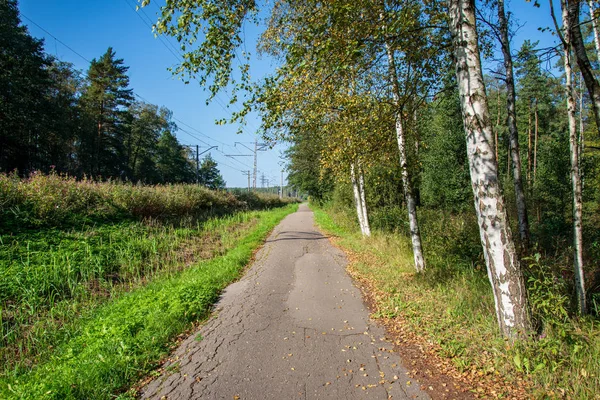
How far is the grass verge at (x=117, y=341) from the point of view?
3.19 m

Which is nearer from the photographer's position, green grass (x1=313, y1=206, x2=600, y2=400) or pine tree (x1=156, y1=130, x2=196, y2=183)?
green grass (x1=313, y1=206, x2=600, y2=400)

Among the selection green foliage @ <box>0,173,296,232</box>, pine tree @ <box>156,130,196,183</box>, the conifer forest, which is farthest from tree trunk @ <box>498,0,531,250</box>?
pine tree @ <box>156,130,196,183</box>

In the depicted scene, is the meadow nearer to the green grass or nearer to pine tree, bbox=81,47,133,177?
the green grass

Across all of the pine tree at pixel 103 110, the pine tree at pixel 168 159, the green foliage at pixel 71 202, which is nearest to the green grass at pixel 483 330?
the green foliage at pixel 71 202

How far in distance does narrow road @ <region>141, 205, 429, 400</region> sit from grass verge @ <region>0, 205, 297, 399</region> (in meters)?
0.35

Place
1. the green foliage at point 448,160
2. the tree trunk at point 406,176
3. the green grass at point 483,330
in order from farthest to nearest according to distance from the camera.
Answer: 1. the green foliage at point 448,160
2. the tree trunk at point 406,176
3. the green grass at point 483,330

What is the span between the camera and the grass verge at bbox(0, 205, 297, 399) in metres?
3.19

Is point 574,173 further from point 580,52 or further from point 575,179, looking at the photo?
point 580,52

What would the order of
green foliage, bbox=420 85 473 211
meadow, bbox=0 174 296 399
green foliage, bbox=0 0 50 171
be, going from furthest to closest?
1. green foliage, bbox=420 85 473 211
2. green foliage, bbox=0 0 50 171
3. meadow, bbox=0 174 296 399

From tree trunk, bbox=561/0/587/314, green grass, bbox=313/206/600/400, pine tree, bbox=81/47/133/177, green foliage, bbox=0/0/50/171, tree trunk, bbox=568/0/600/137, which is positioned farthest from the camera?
pine tree, bbox=81/47/133/177

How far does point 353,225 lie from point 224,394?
1433 cm

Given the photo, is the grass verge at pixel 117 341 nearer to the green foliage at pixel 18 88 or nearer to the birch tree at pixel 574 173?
the birch tree at pixel 574 173

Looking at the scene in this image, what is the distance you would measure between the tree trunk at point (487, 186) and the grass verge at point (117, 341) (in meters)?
4.42

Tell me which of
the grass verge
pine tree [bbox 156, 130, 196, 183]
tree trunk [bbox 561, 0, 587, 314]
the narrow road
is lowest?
the narrow road
